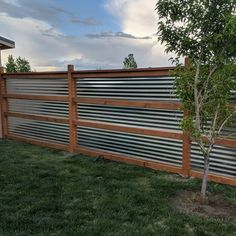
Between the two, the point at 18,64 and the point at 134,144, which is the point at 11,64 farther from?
the point at 134,144

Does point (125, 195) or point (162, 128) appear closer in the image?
point (125, 195)

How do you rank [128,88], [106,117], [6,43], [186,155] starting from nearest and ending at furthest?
[186,155] < [128,88] < [106,117] < [6,43]

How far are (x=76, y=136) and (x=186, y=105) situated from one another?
3.49 meters

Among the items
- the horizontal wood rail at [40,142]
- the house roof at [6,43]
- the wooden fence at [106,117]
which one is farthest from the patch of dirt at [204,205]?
the house roof at [6,43]

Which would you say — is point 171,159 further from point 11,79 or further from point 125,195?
point 11,79

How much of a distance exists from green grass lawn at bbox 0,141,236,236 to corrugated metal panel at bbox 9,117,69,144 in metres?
1.30

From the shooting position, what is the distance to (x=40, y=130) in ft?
26.9

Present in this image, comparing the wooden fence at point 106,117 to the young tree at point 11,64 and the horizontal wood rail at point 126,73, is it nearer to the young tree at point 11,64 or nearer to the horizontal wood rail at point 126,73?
the horizontal wood rail at point 126,73

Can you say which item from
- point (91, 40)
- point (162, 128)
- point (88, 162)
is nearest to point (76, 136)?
point (88, 162)

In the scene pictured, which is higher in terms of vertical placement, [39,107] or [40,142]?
[39,107]

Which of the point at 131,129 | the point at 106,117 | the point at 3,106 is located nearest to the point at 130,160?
the point at 131,129

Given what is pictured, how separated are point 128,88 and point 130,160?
1.39m

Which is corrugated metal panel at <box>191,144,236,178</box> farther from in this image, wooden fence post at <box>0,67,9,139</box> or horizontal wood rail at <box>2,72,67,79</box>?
wooden fence post at <box>0,67,9,139</box>

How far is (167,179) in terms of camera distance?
5266mm
